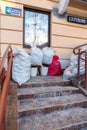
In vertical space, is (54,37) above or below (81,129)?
above

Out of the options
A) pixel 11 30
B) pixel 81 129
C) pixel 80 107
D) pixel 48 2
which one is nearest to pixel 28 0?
pixel 48 2

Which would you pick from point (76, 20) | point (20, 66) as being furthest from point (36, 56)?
point (76, 20)

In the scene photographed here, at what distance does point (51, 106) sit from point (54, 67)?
2184 mm

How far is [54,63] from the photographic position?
5.65 metres

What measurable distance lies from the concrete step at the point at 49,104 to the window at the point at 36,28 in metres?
2.23

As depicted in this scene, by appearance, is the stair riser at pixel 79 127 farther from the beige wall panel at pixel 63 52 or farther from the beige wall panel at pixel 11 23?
the beige wall panel at pixel 11 23

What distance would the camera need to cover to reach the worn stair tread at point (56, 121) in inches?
121

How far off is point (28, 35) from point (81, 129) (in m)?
3.31

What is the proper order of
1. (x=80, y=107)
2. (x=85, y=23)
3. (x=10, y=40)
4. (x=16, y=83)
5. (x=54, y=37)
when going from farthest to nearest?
(x=85, y=23) < (x=54, y=37) < (x=10, y=40) < (x=16, y=83) < (x=80, y=107)

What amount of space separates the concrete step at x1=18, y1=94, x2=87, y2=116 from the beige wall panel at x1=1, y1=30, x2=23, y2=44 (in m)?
1.99

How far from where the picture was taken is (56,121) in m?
3.28

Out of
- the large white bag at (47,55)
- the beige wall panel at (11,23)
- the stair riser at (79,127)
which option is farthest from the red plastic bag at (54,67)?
the stair riser at (79,127)

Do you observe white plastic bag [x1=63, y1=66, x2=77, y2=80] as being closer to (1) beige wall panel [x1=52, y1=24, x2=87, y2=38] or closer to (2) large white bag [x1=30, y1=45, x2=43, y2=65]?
(2) large white bag [x1=30, y1=45, x2=43, y2=65]

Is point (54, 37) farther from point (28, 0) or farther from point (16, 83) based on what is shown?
point (16, 83)
